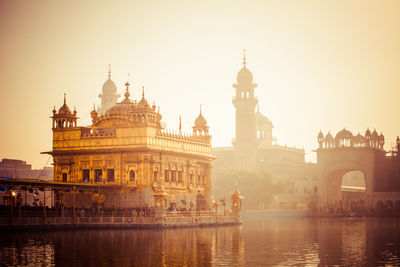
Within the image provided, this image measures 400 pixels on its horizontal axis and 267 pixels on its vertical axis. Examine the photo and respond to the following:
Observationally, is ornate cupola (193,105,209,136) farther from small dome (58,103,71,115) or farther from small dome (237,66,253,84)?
small dome (237,66,253,84)

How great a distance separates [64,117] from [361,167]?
152 ft

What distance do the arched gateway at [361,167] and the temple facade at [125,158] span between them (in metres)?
35.7

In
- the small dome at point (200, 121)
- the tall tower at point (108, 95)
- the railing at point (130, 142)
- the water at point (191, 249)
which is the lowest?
the water at point (191, 249)

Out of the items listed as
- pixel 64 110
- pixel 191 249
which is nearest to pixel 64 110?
pixel 64 110

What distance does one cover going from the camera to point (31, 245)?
3372 centimetres

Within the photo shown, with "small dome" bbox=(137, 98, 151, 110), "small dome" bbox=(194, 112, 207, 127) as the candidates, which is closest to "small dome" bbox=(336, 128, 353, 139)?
"small dome" bbox=(194, 112, 207, 127)

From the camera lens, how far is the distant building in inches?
4456

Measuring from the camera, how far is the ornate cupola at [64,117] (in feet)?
190

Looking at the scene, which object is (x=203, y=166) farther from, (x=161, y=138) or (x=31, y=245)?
(x=31, y=245)

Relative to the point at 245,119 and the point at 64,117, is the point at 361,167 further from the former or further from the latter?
the point at 64,117

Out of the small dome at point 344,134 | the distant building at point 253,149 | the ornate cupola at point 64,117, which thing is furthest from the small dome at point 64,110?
the distant building at point 253,149

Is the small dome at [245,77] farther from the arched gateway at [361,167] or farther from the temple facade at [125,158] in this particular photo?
the temple facade at [125,158]

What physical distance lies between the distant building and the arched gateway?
1792cm

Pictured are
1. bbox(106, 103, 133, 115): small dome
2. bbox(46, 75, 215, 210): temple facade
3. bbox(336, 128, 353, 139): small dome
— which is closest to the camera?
bbox(46, 75, 215, 210): temple facade
